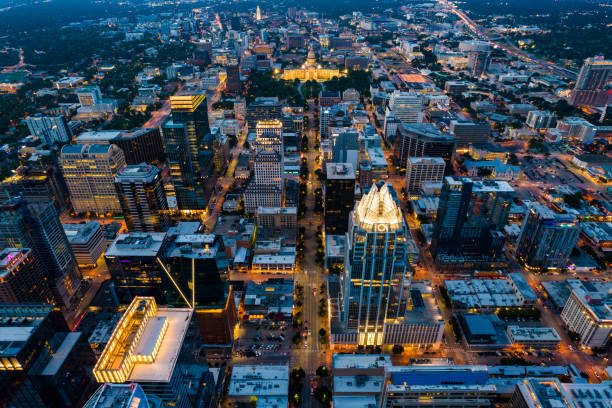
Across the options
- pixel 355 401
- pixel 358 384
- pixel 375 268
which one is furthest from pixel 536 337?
pixel 355 401

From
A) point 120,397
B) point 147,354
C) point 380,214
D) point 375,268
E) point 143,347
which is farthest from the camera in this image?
point 375,268

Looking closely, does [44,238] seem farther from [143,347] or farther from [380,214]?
[380,214]

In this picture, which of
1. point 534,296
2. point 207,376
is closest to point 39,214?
point 207,376

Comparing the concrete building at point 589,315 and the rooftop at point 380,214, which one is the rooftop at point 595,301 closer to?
the concrete building at point 589,315

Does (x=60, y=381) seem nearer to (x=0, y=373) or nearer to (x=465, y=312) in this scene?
(x=0, y=373)

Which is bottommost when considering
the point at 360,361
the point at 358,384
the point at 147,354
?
the point at 358,384

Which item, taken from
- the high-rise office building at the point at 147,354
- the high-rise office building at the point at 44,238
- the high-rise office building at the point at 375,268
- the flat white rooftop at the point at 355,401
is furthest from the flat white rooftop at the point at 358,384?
the high-rise office building at the point at 44,238

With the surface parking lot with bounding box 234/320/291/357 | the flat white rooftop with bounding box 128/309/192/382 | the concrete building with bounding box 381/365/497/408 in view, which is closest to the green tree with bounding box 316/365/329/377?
the surface parking lot with bounding box 234/320/291/357

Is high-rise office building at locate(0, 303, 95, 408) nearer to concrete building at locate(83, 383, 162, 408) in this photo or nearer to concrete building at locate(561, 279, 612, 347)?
concrete building at locate(83, 383, 162, 408)
